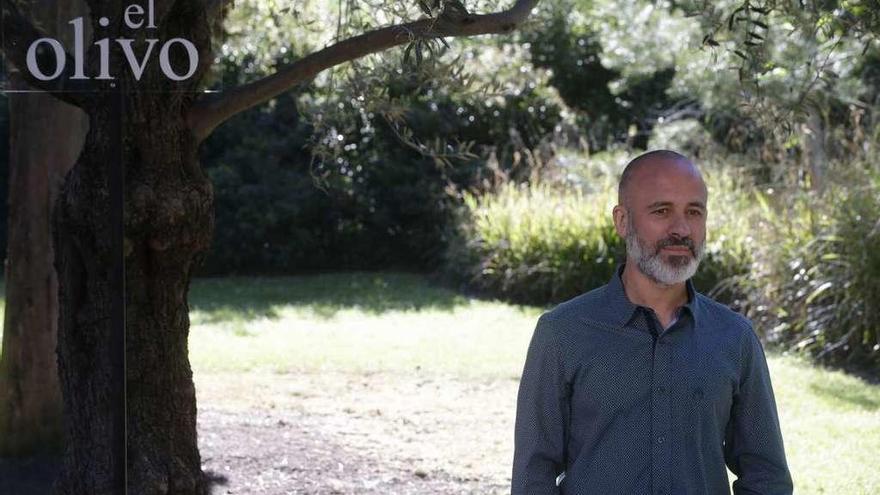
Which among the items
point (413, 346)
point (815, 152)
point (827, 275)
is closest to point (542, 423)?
point (827, 275)

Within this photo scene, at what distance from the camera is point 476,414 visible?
874 centimetres

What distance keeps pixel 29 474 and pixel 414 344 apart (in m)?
5.86

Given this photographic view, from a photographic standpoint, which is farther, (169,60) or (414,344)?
(414,344)

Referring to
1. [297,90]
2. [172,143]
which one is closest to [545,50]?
[297,90]

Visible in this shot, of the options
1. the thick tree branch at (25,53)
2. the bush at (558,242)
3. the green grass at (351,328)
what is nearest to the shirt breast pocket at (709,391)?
the thick tree branch at (25,53)

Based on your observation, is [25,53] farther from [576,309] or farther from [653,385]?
[653,385]

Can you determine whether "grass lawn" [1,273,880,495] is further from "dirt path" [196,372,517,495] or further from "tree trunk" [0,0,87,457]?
"tree trunk" [0,0,87,457]

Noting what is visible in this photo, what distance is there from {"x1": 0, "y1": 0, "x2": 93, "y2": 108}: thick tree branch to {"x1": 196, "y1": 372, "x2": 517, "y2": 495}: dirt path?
8.10 ft

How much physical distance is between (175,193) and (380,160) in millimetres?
11951

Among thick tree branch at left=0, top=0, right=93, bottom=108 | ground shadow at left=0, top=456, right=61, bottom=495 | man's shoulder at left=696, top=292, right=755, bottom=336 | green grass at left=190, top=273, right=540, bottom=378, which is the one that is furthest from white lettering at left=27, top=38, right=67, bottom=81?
green grass at left=190, top=273, right=540, bottom=378

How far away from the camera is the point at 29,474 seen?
5.80m

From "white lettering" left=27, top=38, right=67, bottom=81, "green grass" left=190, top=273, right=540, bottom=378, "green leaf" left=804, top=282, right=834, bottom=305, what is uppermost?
"white lettering" left=27, top=38, right=67, bottom=81

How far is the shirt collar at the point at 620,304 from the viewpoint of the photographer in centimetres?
320

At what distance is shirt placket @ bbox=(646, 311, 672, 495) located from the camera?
3.09 m
